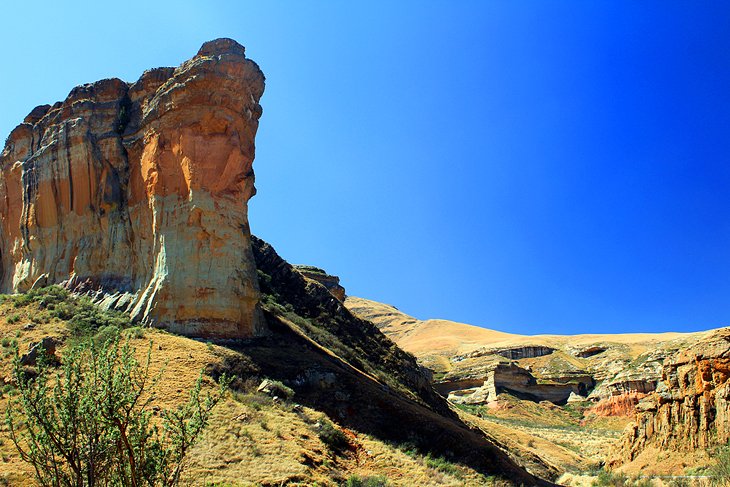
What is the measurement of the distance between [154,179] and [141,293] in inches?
218

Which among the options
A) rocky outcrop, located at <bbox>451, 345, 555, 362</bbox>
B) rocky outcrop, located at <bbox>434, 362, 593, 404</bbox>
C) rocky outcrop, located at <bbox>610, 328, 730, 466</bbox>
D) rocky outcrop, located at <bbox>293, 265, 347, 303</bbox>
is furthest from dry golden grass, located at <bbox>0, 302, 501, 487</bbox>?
rocky outcrop, located at <bbox>451, 345, 555, 362</bbox>

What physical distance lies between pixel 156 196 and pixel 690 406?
2554 cm

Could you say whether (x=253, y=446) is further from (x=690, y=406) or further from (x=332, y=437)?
(x=690, y=406)

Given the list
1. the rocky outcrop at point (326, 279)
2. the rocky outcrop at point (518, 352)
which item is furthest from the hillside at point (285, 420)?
the rocky outcrop at point (518, 352)

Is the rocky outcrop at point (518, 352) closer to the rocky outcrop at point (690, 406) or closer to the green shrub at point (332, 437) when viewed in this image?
the rocky outcrop at point (690, 406)

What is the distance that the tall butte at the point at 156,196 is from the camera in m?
26.9

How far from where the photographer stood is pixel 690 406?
25016 millimetres

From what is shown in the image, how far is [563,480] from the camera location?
2992 centimetres

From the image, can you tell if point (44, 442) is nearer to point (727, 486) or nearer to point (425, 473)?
point (425, 473)

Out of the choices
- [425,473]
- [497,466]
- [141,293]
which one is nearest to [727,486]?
[497,466]

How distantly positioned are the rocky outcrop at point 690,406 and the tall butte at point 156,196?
18.7 metres

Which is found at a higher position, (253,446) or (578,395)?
(578,395)

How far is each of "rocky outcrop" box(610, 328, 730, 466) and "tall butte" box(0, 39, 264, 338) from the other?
1871 cm

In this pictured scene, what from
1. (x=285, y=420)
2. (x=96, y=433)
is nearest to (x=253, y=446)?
(x=285, y=420)
